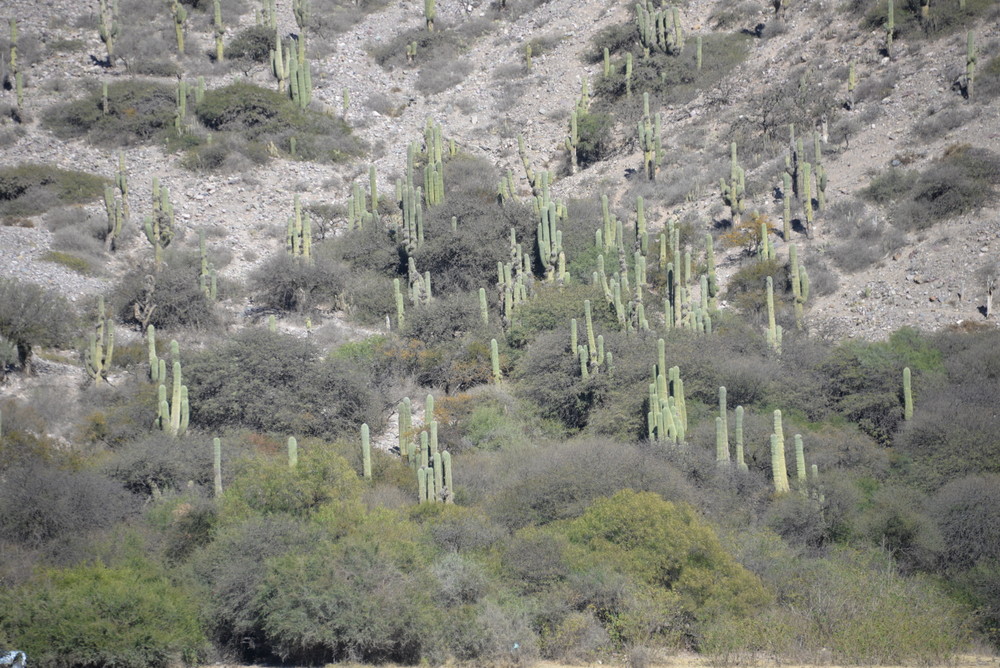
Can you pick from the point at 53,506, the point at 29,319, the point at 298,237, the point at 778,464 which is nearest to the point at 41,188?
the point at 298,237

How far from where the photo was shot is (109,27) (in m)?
49.5

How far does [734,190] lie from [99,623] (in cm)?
2439

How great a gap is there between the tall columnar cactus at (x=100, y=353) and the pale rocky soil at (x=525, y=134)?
1.85 meters

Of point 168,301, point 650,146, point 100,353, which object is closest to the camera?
point 100,353

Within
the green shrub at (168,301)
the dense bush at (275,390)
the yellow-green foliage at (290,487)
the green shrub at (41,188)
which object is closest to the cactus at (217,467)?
the yellow-green foliage at (290,487)

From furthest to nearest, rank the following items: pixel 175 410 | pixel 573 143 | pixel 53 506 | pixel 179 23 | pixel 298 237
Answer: pixel 179 23 → pixel 573 143 → pixel 298 237 → pixel 175 410 → pixel 53 506

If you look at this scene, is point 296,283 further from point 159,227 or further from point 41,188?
point 41,188

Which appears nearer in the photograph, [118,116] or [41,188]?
[41,188]

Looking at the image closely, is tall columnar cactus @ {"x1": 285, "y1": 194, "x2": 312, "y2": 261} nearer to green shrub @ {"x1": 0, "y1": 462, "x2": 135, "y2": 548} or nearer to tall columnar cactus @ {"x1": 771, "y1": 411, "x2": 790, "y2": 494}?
green shrub @ {"x1": 0, "y1": 462, "x2": 135, "y2": 548}

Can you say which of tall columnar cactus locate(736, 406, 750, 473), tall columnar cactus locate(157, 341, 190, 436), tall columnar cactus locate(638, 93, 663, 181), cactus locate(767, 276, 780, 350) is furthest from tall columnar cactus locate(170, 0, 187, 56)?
tall columnar cactus locate(736, 406, 750, 473)

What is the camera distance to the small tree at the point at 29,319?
28.6m

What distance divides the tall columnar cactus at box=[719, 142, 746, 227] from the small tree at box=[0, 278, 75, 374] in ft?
62.5

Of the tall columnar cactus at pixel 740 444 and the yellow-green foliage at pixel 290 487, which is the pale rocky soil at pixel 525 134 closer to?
the yellow-green foliage at pixel 290 487

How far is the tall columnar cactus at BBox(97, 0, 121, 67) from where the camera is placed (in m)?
48.8
